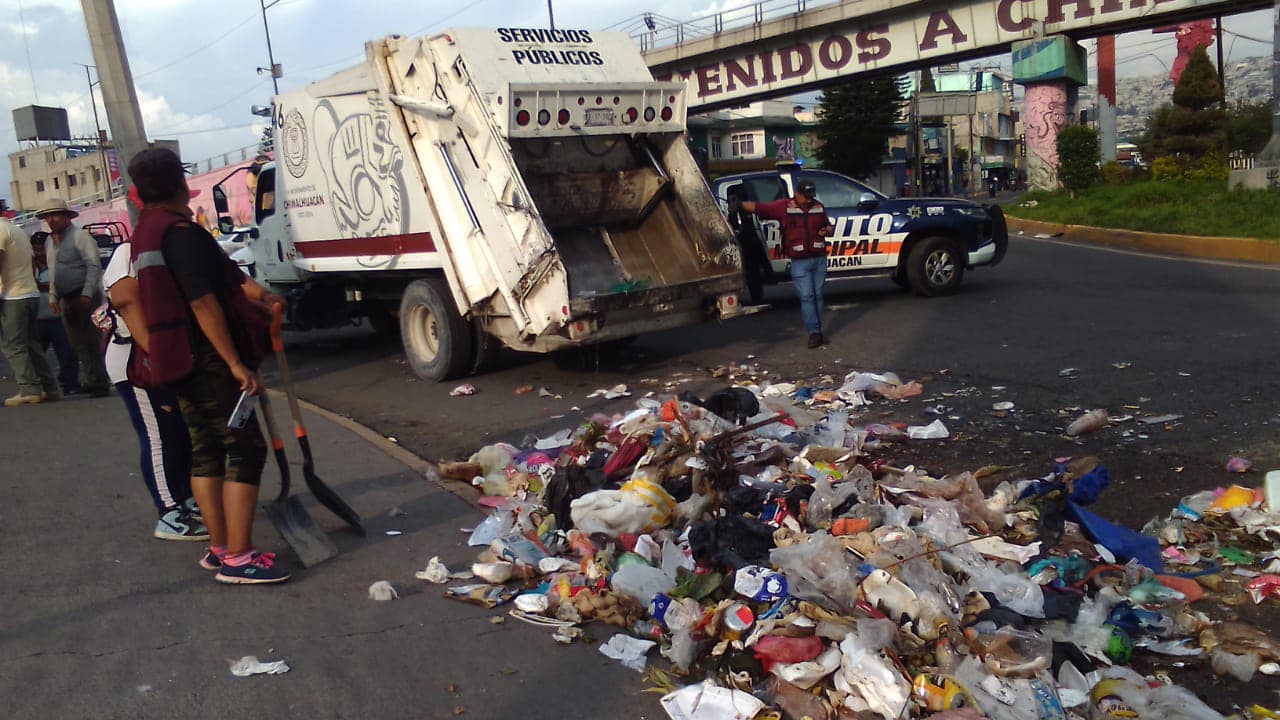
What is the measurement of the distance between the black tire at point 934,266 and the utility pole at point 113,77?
857 cm

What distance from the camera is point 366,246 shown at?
995 centimetres

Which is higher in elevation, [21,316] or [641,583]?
[21,316]

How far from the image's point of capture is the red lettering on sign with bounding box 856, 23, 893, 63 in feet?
99.7

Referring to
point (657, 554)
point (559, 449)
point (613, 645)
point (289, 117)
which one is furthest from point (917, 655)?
point (289, 117)

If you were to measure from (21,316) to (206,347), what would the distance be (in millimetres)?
5356

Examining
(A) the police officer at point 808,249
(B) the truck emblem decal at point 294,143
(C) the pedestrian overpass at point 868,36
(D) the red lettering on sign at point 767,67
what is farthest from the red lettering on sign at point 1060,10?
(B) the truck emblem decal at point 294,143

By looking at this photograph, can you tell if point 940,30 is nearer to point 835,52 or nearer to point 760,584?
point 835,52

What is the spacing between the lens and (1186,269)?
13750 mm

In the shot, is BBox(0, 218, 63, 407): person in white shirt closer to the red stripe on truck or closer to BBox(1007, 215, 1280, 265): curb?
the red stripe on truck

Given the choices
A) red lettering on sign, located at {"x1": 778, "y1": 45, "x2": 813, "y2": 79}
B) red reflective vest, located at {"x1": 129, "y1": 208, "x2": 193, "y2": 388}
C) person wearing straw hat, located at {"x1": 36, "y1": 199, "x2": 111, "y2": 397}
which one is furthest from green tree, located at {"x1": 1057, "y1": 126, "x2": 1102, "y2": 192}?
red reflective vest, located at {"x1": 129, "y1": 208, "x2": 193, "y2": 388}

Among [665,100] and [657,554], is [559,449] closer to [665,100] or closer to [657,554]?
[657,554]

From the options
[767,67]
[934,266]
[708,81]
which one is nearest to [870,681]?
[934,266]

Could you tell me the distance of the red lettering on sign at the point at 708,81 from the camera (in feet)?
116

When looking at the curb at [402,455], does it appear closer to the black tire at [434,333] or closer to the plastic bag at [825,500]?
the black tire at [434,333]
